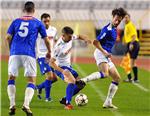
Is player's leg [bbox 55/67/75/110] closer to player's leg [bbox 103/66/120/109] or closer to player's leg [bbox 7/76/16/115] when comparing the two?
player's leg [bbox 103/66/120/109]

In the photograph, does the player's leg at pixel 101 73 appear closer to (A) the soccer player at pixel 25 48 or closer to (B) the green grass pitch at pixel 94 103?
(B) the green grass pitch at pixel 94 103

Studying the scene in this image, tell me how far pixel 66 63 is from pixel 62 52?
0.29m

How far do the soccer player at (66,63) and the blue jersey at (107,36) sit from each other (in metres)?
0.37

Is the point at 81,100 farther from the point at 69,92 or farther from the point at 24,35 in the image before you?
the point at 24,35

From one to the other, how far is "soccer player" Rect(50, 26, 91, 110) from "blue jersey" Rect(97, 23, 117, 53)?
1.23 ft

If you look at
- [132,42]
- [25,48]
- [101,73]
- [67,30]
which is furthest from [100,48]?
[132,42]

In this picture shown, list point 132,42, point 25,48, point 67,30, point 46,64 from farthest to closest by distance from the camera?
point 132,42
point 46,64
point 67,30
point 25,48

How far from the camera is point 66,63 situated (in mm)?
13562

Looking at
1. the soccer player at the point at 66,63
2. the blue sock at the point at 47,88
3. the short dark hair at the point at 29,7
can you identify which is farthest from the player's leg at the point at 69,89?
the short dark hair at the point at 29,7

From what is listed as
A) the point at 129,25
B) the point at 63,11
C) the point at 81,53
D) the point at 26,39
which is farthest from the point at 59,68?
the point at 63,11

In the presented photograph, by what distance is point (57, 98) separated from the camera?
49.9 ft

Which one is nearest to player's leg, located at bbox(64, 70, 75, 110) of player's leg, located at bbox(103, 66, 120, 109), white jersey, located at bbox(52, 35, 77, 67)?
white jersey, located at bbox(52, 35, 77, 67)

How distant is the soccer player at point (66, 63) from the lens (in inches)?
517

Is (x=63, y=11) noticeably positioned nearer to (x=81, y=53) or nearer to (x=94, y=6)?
(x=94, y=6)
